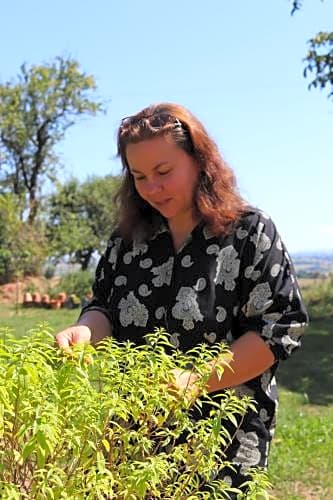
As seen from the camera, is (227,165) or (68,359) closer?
(68,359)

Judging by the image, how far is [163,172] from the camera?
6.29ft

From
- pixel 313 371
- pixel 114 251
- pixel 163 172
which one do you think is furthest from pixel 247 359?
pixel 313 371

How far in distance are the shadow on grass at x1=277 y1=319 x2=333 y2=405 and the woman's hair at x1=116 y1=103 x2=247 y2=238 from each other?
19.5 feet

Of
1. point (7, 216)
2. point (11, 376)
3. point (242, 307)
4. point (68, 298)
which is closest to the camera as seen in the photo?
point (11, 376)

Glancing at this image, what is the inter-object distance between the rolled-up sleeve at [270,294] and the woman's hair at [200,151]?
0.30ft

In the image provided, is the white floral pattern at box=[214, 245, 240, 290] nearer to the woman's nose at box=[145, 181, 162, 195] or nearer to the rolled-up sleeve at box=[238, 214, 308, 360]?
the rolled-up sleeve at box=[238, 214, 308, 360]

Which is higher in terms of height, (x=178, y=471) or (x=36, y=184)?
(x=36, y=184)

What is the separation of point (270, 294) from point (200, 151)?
0.43 meters

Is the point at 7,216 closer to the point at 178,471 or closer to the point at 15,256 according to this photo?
the point at 15,256

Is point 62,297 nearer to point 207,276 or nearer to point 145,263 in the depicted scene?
point 145,263

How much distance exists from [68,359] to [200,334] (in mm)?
591

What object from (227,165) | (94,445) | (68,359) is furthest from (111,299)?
(94,445)

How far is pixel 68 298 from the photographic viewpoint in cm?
1994

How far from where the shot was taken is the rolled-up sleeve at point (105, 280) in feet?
7.25
